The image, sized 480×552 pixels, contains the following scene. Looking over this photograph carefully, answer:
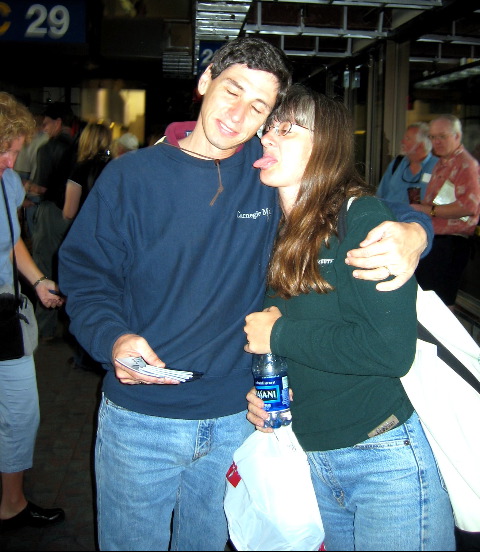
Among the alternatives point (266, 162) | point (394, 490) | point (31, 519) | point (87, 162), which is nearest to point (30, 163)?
point (87, 162)

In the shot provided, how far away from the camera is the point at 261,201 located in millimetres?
1998

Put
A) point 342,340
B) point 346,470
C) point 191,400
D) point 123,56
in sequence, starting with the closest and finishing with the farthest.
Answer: point 342,340 < point 346,470 < point 191,400 < point 123,56

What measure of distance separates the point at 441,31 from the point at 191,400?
7905 millimetres

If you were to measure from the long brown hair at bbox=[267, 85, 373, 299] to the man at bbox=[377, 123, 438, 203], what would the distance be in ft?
15.5

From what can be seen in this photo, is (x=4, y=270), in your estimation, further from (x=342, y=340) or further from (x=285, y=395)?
(x=342, y=340)

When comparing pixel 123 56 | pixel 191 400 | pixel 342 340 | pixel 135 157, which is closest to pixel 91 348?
pixel 191 400

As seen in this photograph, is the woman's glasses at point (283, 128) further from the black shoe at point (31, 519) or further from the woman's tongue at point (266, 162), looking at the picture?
the black shoe at point (31, 519)

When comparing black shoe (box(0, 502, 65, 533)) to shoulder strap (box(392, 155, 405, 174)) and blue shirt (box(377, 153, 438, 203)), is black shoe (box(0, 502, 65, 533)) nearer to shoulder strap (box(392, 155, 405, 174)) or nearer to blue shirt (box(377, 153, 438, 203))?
blue shirt (box(377, 153, 438, 203))

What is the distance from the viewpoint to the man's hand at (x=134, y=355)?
162cm

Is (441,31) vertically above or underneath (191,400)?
A: above

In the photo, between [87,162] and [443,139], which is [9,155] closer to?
[87,162]

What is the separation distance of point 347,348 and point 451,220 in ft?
14.8

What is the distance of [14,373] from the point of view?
2.99m

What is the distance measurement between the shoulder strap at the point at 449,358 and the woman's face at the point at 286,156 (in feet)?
2.00
